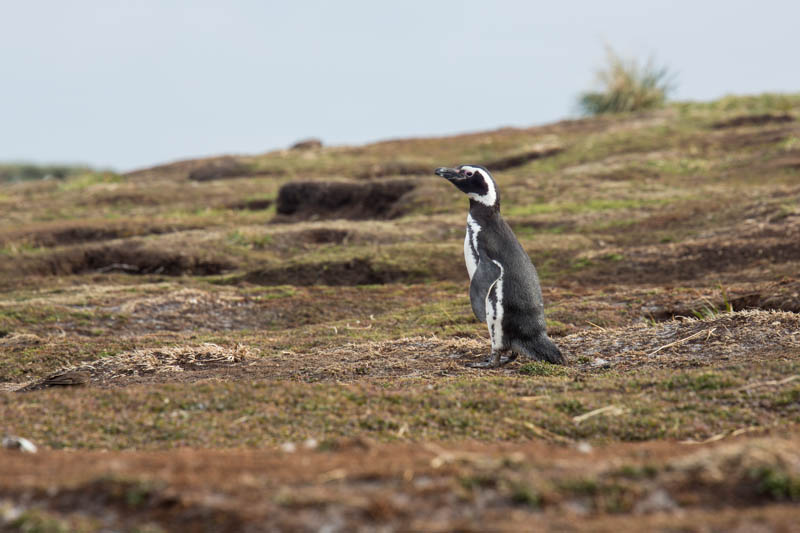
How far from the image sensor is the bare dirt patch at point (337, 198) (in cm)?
2058

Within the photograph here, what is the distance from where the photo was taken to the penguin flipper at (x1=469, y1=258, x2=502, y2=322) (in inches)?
302

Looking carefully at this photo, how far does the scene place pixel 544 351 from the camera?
7.42 metres

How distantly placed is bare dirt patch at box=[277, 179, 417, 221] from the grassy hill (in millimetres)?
67

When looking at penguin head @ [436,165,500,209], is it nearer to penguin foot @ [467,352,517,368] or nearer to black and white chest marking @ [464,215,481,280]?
black and white chest marking @ [464,215,481,280]

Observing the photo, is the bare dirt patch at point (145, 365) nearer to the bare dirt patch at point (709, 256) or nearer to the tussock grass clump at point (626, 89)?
the bare dirt patch at point (709, 256)

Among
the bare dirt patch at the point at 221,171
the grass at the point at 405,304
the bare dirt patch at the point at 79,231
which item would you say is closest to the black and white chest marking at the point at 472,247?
the grass at the point at 405,304

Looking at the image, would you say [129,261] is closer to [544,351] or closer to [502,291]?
[502,291]

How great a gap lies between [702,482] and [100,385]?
539 centimetres

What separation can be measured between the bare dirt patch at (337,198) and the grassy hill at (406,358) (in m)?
0.07

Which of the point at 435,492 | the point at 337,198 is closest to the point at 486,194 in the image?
the point at 435,492

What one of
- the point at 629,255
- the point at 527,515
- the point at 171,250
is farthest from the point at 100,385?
the point at 629,255

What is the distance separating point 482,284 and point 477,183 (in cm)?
114

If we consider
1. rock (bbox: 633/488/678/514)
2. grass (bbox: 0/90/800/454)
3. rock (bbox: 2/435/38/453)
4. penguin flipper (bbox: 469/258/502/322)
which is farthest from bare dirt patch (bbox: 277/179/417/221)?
rock (bbox: 633/488/678/514)

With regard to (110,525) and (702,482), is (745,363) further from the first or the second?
(110,525)
